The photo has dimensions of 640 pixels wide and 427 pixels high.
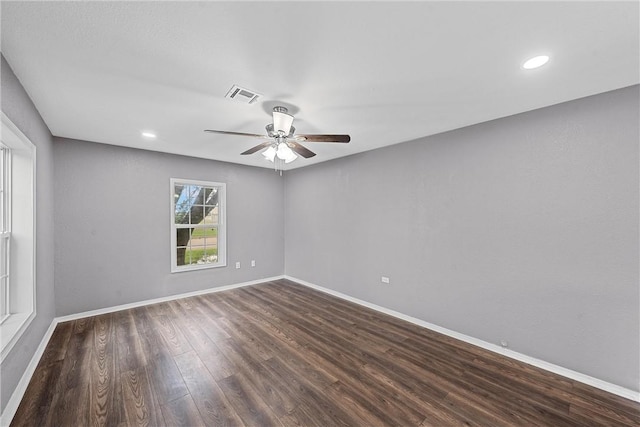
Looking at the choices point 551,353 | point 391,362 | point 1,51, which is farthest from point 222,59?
point 551,353

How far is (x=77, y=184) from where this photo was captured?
3.49 metres

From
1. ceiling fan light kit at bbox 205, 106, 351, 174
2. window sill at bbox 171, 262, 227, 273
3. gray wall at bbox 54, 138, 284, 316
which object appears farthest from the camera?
window sill at bbox 171, 262, 227, 273

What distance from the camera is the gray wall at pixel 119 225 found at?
342 centimetres

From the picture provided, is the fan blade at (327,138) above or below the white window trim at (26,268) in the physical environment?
above

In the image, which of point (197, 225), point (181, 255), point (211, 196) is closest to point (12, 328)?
point (181, 255)

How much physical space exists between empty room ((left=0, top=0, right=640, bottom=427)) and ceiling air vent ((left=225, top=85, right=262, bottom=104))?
18mm

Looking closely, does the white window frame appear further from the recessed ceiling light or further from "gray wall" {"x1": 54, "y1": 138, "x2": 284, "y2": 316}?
the recessed ceiling light

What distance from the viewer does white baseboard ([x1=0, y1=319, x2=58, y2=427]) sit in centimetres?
172

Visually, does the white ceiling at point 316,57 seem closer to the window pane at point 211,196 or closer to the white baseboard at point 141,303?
the window pane at point 211,196

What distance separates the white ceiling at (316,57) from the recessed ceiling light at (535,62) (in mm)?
48

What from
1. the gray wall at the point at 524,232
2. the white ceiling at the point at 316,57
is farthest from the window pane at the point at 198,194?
the gray wall at the point at 524,232

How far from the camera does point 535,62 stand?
1.72 meters

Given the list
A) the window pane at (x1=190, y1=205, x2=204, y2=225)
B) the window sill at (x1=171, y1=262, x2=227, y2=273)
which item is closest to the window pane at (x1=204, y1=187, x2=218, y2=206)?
the window pane at (x1=190, y1=205, x2=204, y2=225)

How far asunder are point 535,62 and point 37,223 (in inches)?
176
